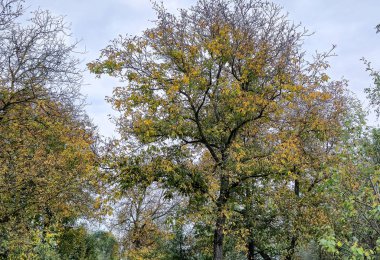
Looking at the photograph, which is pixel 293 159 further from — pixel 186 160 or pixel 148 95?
pixel 148 95

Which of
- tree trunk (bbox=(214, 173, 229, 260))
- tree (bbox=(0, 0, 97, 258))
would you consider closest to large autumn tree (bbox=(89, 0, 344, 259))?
tree trunk (bbox=(214, 173, 229, 260))

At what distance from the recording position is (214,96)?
14.3 m

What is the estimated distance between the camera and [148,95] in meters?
13.8

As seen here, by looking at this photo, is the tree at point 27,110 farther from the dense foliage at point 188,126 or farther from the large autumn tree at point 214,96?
the large autumn tree at point 214,96

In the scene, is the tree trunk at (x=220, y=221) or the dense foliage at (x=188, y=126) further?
the tree trunk at (x=220, y=221)

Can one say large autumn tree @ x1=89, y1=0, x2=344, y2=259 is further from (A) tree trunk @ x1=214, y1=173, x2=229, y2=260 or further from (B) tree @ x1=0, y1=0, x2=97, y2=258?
(B) tree @ x1=0, y1=0, x2=97, y2=258

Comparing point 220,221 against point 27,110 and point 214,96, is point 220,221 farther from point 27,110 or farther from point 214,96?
point 27,110

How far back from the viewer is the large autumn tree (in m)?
13.2

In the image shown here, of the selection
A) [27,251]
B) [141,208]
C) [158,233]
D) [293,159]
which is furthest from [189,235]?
[27,251]

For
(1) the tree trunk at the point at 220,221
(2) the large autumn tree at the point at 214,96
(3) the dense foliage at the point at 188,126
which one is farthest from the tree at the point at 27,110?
(1) the tree trunk at the point at 220,221

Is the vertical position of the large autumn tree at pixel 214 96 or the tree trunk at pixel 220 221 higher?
the large autumn tree at pixel 214 96

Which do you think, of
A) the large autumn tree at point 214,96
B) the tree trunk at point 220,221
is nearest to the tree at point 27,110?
the large autumn tree at point 214,96

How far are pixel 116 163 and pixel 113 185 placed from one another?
0.90m

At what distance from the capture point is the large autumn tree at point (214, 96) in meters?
13.2
